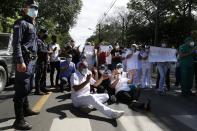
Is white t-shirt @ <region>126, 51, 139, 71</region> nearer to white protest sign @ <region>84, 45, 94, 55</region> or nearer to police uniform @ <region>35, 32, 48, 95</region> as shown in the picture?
white protest sign @ <region>84, 45, 94, 55</region>

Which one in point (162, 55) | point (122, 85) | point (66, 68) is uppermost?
point (162, 55)

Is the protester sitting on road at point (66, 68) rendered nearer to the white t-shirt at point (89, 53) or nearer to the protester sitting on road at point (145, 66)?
the white t-shirt at point (89, 53)

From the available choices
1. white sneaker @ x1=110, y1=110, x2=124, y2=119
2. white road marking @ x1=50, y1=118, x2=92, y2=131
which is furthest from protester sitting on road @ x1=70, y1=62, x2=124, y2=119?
white road marking @ x1=50, y1=118, x2=92, y2=131

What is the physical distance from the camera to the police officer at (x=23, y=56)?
257 inches

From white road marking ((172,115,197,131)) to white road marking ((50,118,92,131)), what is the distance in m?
1.98

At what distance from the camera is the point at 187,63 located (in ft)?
41.0

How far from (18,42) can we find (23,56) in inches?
16.5

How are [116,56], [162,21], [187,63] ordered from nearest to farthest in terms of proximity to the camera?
[187,63] < [116,56] < [162,21]

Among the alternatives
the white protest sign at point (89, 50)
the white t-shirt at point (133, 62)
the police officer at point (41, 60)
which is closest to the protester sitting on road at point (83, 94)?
the police officer at point (41, 60)

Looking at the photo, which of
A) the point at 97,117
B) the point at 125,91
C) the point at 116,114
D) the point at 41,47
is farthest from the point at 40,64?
the point at 116,114

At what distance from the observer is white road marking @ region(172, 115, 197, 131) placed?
7.76 m

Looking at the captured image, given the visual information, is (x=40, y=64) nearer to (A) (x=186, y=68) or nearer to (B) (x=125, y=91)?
(B) (x=125, y=91)

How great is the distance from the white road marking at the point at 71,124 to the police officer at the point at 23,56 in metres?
0.52

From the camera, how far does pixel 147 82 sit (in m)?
15.2
